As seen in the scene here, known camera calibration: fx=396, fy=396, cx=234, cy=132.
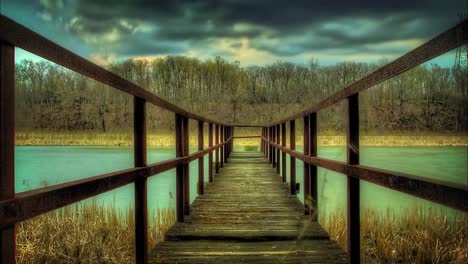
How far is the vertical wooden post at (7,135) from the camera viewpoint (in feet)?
3.94

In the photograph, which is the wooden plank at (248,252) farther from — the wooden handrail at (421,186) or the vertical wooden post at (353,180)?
the wooden handrail at (421,186)

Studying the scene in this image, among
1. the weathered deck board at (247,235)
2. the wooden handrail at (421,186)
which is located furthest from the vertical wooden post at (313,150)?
the wooden handrail at (421,186)

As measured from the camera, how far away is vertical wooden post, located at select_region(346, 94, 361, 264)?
2457 millimetres

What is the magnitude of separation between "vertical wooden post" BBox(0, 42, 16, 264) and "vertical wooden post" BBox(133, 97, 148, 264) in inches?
49.7

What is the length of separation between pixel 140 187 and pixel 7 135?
1.38 metres

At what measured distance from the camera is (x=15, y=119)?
50.0 inches

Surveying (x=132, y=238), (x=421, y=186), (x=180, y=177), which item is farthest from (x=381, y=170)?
(x=132, y=238)

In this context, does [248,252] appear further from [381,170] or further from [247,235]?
[381,170]

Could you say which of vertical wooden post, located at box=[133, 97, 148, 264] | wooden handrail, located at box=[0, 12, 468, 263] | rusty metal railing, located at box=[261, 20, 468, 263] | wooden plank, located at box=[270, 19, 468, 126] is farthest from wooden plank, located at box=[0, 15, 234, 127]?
wooden plank, located at box=[270, 19, 468, 126]

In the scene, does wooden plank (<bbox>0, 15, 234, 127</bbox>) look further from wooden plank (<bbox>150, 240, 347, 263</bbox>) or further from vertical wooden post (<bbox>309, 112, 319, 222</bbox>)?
vertical wooden post (<bbox>309, 112, 319, 222</bbox>)

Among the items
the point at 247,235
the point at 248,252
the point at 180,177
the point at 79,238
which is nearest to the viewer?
the point at 248,252

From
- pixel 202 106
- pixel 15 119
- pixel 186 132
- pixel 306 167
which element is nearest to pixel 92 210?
pixel 186 132

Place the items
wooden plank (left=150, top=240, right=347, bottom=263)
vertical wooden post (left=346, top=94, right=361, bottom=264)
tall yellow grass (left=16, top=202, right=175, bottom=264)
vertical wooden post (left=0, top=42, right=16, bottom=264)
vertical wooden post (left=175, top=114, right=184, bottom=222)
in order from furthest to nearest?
tall yellow grass (left=16, top=202, right=175, bottom=264)
vertical wooden post (left=175, top=114, right=184, bottom=222)
wooden plank (left=150, top=240, right=347, bottom=263)
vertical wooden post (left=346, top=94, right=361, bottom=264)
vertical wooden post (left=0, top=42, right=16, bottom=264)

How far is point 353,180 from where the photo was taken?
2.46 meters
